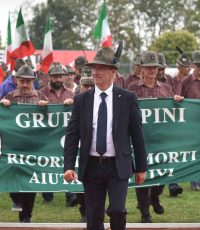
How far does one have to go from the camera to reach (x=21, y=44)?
13266mm

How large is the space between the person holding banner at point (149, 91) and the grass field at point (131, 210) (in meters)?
0.23

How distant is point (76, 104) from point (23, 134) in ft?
7.14

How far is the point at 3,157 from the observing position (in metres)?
7.93

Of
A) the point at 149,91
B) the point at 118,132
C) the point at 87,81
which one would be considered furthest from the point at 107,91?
the point at 149,91

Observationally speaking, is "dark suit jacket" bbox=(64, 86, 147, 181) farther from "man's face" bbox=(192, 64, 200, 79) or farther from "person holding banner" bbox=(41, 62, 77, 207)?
"man's face" bbox=(192, 64, 200, 79)

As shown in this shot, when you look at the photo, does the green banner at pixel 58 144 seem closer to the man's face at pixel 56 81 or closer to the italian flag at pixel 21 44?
the man's face at pixel 56 81

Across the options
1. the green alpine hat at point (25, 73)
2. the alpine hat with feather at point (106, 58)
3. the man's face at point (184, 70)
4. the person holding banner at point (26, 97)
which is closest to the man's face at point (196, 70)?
the man's face at point (184, 70)

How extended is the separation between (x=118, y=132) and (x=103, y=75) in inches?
20.6

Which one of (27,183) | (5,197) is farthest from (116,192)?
(5,197)

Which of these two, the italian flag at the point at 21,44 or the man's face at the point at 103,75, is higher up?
the man's face at the point at 103,75

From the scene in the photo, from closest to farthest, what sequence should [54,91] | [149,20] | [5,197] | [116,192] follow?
[116,192] < [54,91] < [5,197] < [149,20]

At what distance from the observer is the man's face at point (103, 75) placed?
5.79 metres

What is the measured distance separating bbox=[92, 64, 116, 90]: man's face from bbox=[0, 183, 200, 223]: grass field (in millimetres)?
2620

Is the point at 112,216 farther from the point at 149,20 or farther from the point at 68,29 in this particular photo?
the point at 68,29
